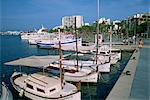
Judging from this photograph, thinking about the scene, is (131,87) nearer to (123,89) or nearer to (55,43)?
(123,89)

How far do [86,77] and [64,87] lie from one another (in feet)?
21.6

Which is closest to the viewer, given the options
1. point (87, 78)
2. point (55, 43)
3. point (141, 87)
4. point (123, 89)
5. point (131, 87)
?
point (123, 89)

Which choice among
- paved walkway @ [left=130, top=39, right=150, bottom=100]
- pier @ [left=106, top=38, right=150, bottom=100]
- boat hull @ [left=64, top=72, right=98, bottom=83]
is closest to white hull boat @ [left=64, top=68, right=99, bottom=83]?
boat hull @ [left=64, top=72, right=98, bottom=83]

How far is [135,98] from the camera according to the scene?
53.9 ft

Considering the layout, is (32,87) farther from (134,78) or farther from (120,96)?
(134,78)

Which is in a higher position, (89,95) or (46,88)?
(46,88)

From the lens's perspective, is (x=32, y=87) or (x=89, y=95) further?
(x=89, y=95)

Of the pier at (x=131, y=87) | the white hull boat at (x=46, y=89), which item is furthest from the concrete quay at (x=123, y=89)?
the white hull boat at (x=46, y=89)

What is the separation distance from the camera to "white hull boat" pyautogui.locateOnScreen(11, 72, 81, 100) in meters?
18.0

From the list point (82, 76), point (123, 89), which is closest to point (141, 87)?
point (123, 89)

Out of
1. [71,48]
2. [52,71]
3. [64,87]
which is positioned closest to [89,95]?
[64,87]

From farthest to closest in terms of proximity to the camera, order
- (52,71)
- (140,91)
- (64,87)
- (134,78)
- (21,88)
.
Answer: (52,71) < (134,78) < (21,88) < (64,87) < (140,91)

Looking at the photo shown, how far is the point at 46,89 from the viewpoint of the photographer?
60.1 feet

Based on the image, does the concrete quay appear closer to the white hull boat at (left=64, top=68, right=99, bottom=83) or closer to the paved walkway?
the paved walkway
